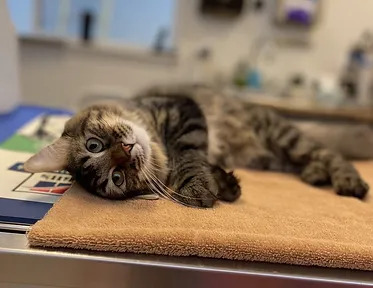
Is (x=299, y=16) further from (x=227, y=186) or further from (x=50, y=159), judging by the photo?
(x=50, y=159)

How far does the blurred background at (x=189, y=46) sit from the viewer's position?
10.5 ft

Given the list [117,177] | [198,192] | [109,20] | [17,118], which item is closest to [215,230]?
[198,192]

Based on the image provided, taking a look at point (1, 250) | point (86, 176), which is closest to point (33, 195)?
point (86, 176)

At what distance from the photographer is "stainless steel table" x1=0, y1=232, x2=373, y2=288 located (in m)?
0.88

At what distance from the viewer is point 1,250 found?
882 mm

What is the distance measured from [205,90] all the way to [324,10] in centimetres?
159

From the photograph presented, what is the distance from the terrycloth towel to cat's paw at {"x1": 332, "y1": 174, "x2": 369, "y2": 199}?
17 cm

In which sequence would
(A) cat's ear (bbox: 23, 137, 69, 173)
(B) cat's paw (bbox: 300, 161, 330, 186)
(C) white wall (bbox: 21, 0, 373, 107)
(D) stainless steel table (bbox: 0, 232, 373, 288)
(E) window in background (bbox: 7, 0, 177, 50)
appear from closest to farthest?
1. (D) stainless steel table (bbox: 0, 232, 373, 288)
2. (A) cat's ear (bbox: 23, 137, 69, 173)
3. (B) cat's paw (bbox: 300, 161, 330, 186)
4. (C) white wall (bbox: 21, 0, 373, 107)
5. (E) window in background (bbox: 7, 0, 177, 50)

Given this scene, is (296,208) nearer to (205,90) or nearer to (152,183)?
(152,183)

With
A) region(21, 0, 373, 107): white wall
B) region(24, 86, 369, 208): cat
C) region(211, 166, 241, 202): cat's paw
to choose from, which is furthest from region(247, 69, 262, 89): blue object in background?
region(211, 166, 241, 202): cat's paw

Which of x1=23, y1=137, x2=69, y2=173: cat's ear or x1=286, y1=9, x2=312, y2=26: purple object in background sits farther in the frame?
x1=286, y1=9, x2=312, y2=26: purple object in background

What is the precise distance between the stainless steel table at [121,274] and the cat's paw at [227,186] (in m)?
0.32

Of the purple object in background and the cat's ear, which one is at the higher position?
the purple object in background

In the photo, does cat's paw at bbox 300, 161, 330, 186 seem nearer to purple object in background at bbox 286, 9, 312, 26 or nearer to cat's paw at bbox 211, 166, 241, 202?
cat's paw at bbox 211, 166, 241, 202
